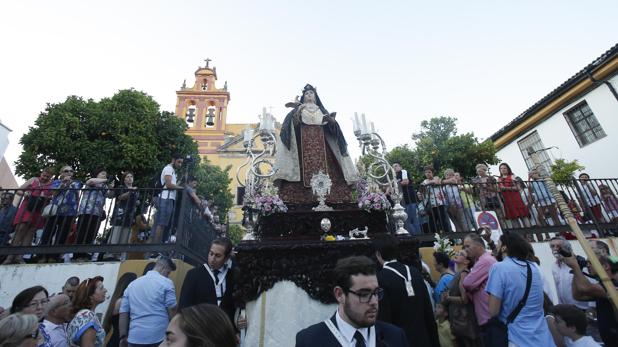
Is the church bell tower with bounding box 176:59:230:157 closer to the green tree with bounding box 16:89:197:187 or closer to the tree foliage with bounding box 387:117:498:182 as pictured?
the green tree with bounding box 16:89:197:187

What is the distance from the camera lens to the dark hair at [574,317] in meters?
3.03

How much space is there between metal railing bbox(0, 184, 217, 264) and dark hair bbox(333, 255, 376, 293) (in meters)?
4.95

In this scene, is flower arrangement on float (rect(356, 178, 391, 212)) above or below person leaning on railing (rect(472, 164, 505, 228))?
below

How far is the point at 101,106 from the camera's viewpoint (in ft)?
50.5

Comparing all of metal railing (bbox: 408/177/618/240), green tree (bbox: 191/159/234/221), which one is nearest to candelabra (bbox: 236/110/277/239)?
metal railing (bbox: 408/177/618/240)

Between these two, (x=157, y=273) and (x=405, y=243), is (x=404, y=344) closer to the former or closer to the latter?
(x=405, y=243)

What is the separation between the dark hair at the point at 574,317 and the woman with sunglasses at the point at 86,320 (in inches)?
190

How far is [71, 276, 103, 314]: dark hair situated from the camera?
3.36 m

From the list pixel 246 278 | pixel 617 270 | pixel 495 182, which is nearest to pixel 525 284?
pixel 617 270

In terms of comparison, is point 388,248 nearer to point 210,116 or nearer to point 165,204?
point 165,204

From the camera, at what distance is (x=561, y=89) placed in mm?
14508

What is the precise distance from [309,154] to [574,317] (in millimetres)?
4876

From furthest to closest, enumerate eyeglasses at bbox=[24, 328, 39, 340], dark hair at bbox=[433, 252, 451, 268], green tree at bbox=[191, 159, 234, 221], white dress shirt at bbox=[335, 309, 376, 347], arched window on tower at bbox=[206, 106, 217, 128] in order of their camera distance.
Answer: arched window on tower at bbox=[206, 106, 217, 128] → green tree at bbox=[191, 159, 234, 221] → dark hair at bbox=[433, 252, 451, 268] → eyeglasses at bbox=[24, 328, 39, 340] → white dress shirt at bbox=[335, 309, 376, 347]

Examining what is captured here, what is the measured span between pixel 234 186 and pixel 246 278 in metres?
29.4
